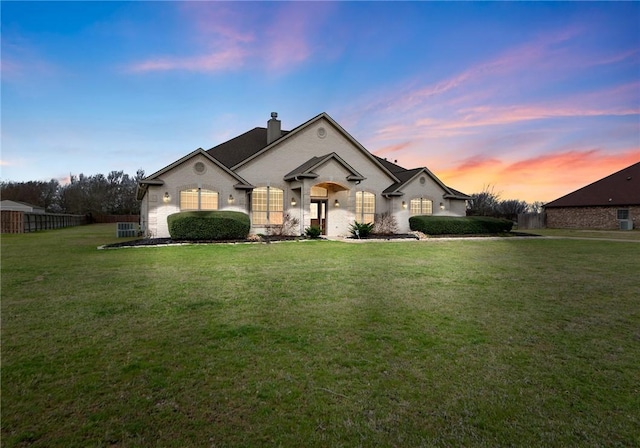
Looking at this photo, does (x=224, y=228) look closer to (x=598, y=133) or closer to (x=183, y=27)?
(x=183, y=27)

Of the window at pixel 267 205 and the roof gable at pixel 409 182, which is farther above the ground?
the roof gable at pixel 409 182

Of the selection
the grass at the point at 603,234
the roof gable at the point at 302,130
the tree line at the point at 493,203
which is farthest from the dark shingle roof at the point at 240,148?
the tree line at the point at 493,203

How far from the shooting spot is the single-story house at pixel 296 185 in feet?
60.1

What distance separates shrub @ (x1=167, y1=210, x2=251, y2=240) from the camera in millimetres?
16156

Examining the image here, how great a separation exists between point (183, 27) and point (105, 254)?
10.0 meters

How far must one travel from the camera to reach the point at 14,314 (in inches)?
200

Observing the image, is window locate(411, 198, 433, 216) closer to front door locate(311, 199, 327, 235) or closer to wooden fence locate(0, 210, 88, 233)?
front door locate(311, 199, 327, 235)

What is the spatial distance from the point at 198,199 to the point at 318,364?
16.9 m

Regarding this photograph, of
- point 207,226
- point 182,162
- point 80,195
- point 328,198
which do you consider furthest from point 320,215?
point 80,195

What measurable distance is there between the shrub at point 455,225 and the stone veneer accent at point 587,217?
15.8 metres

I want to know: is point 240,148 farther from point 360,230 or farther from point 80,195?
point 80,195

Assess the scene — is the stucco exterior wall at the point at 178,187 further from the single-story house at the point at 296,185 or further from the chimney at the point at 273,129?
the chimney at the point at 273,129

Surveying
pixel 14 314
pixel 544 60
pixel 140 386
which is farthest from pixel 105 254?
pixel 544 60

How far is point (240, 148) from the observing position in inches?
911
